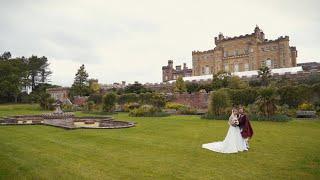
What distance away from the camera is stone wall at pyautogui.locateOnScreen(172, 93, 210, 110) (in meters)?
34.9

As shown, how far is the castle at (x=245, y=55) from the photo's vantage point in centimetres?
5625

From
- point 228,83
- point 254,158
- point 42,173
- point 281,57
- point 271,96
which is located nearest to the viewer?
point 42,173

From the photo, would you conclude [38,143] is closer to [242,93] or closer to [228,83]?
[242,93]

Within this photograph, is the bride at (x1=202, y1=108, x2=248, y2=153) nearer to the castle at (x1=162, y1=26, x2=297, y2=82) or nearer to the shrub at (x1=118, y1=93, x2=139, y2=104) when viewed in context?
the shrub at (x1=118, y1=93, x2=139, y2=104)

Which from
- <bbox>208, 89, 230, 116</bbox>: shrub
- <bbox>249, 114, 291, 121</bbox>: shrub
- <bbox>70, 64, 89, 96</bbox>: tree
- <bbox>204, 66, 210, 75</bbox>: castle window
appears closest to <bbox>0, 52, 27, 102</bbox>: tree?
<bbox>70, 64, 89, 96</bbox>: tree

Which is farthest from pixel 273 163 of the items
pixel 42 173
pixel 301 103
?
pixel 301 103

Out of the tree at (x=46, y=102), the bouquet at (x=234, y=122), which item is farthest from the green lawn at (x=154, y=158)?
the tree at (x=46, y=102)

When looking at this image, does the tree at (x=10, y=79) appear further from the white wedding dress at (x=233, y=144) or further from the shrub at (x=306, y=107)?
the white wedding dress at (x=233, y=144)

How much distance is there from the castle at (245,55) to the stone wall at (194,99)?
2157 centimetres

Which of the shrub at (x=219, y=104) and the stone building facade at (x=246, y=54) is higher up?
the stone building facade at (x=246, y=54)

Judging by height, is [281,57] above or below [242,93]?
above

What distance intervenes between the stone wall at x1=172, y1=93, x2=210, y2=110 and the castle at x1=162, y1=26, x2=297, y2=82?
21.6 meters

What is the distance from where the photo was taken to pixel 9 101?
61500 millimetres

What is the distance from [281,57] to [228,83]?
1997 centimetres
